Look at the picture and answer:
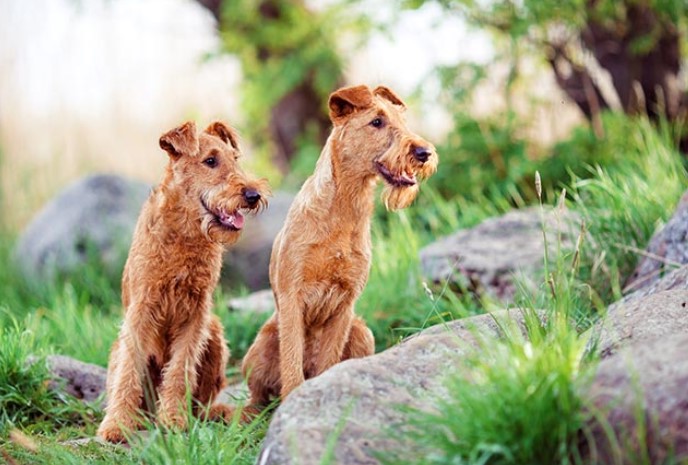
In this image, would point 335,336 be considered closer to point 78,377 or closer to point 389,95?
point 389,95

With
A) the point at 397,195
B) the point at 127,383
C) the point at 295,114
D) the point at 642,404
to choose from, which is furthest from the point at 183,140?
the point at 295,114

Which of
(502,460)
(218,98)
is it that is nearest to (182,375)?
(502,460)

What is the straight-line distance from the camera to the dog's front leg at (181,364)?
4.91 metres

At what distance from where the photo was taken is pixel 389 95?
16.7ft

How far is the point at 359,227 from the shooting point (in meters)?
4.77

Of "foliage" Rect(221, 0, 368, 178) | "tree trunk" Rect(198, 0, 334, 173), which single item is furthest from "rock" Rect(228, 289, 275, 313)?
"tree trunk" Rect(198, 0, 334, 173)

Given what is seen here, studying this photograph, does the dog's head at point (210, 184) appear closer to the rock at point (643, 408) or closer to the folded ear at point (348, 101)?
the folded ear at point (348, 101)

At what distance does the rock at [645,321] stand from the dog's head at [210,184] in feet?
5.55

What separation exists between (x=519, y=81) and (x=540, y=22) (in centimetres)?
124

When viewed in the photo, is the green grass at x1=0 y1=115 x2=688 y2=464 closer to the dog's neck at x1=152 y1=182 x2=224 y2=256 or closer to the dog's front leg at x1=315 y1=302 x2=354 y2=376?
the dog's front leg at x1=315 y1=302 x2=354 y2=376

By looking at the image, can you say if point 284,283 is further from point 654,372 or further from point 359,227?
point 654,372

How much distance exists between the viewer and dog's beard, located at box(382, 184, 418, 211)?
465 cm

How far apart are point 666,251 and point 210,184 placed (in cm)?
254

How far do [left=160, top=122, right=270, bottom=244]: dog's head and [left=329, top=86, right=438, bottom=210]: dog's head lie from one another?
1.50 ft
